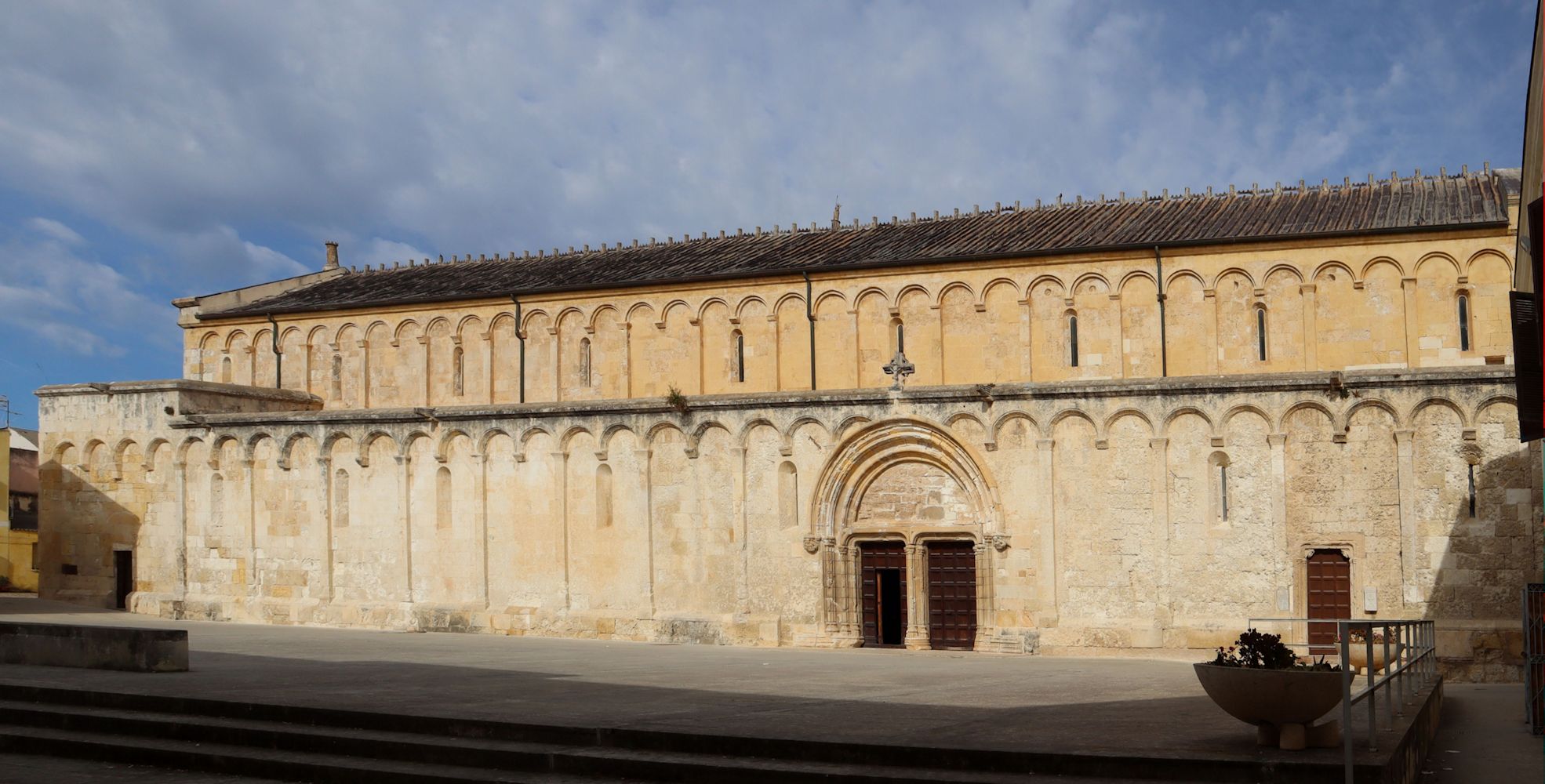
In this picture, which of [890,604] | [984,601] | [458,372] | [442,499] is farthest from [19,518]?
[984,601]

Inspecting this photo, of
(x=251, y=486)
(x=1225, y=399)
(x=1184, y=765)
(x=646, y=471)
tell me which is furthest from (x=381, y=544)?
(x=1184, y=765)

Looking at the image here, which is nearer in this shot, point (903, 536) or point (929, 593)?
point (929, 593)

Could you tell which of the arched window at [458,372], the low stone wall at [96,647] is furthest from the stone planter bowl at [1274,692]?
the arched window at [458,372]

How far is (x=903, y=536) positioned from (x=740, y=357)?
518 inches

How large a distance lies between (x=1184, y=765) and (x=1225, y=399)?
16.1 meters

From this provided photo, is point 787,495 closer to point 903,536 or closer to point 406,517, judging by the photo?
point 903,536

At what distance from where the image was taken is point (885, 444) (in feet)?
91.5

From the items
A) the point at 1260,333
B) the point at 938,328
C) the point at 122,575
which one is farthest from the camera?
the point at 938,328

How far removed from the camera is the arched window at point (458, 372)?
43.1m

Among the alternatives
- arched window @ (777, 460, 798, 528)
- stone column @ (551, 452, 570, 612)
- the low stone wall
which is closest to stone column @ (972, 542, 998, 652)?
arched window @ (777, 460, 798, 528)

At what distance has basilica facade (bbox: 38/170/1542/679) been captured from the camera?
2467 cm

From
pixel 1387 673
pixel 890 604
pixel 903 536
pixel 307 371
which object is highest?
pixel 307 371

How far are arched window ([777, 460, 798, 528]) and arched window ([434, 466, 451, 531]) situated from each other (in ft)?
25.0

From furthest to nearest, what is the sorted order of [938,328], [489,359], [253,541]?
[489,359], [938,328], [253,541]
